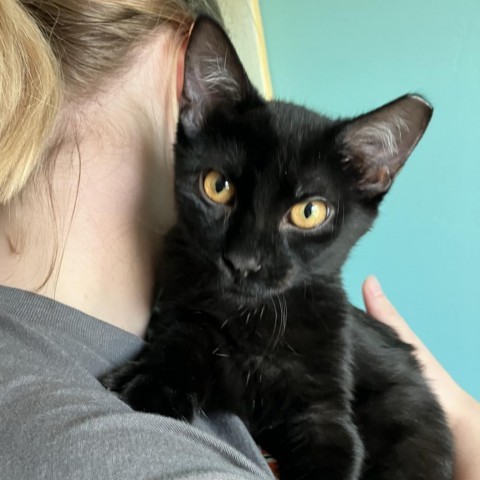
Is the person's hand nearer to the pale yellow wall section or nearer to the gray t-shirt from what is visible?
the gray t-shirt

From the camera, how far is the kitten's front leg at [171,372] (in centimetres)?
71

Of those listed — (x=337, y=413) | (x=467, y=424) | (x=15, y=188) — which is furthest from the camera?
(x=467, y=424)

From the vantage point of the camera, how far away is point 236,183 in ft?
2.64

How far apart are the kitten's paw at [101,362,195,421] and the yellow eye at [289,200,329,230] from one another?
0.89 feet

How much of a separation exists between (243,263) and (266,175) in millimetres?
128

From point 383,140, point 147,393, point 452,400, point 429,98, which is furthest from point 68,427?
point 429,98

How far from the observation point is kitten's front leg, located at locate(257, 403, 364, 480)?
0.75 m

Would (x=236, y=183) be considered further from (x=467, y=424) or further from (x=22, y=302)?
(x=467, y=424)

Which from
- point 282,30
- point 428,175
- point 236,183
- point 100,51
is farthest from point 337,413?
point 282,30

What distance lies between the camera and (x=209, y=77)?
836mm

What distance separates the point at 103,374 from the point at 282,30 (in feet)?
4.66

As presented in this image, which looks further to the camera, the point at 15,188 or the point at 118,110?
the point at 118,110

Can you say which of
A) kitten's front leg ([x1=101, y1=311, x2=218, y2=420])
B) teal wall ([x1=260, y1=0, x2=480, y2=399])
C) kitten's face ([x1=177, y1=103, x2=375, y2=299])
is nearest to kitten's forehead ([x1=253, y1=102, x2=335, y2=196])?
kitten's face ([x1=177, y1=103, x2=375, y2=299])

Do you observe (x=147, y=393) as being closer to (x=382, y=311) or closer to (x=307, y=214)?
(x=307, y=214)
